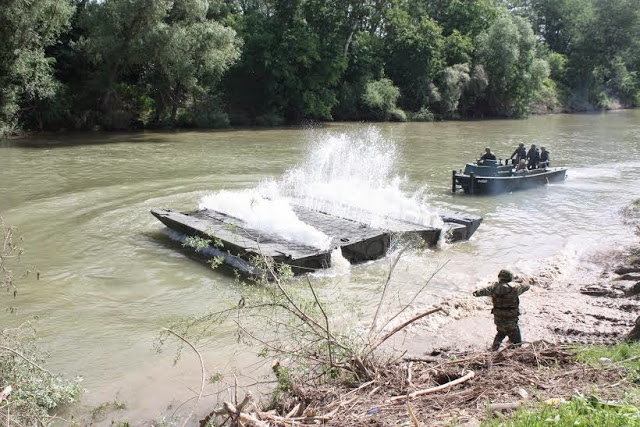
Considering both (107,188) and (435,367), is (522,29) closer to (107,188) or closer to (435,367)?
(107,188)

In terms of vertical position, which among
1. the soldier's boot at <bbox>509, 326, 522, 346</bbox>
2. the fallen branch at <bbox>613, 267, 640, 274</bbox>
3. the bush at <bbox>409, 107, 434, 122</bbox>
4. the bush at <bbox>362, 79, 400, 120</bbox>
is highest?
the bush at <bbox>362, 79, 400, 120</bbox>

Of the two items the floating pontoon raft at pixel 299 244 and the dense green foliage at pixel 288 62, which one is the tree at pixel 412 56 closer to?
the dense green foliage at pixel 288 62

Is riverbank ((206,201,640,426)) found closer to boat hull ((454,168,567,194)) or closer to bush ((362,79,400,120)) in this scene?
boat hull ((454,168,567,194))

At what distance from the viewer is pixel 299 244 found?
37.0 ft

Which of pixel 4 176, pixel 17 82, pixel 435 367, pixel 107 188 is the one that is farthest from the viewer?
pixel 17 82

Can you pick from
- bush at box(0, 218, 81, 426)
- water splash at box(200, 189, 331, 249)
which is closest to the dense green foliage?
water splash at box(200, 189, 331, 249)

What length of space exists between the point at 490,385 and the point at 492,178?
14165 millimetres

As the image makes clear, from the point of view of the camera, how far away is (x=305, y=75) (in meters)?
44.4

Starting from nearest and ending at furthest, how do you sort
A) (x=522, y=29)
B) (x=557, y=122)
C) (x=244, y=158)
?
(x=244, y=158) → (x=557, y=122) → (x=522, y=29)

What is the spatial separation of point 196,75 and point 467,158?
19.3 m

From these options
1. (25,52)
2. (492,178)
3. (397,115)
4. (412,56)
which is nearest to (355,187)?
(492,178)

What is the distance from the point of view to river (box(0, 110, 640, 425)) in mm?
7785

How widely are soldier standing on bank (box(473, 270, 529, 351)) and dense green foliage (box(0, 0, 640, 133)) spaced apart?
28.5m

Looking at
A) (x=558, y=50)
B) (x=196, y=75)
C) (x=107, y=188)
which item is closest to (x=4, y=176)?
(x=107, y=188)
